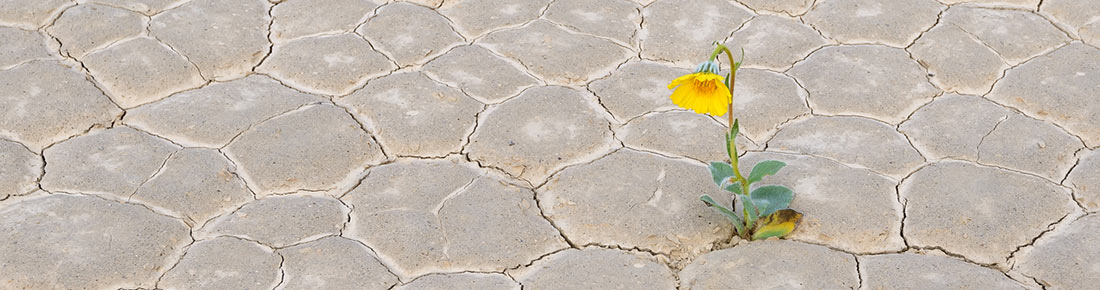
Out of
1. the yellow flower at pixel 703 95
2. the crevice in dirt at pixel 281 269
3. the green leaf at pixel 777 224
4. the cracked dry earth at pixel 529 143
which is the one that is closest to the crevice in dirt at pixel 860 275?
the cracked dry earth at pixel 529 143

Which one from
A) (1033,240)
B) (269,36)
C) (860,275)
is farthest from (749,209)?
(269,36)

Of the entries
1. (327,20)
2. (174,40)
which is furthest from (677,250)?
(174,40)

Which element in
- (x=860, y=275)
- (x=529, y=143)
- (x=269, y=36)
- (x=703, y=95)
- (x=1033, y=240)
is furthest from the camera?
(x=269, y=36)

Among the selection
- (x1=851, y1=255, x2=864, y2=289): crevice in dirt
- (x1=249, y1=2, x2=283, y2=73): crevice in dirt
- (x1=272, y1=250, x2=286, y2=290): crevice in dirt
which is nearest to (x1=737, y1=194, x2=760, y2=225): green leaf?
(x1=851, y1=255, x2=864, y2=289): crevice in dirt

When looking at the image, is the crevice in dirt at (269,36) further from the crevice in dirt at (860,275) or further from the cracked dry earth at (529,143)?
the crevice in dirt at (860,275)

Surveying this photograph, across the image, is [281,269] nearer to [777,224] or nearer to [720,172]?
[720,172]

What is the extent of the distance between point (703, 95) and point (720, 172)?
13.0 inches

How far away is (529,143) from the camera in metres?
2.79

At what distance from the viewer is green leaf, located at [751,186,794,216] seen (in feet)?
7.86

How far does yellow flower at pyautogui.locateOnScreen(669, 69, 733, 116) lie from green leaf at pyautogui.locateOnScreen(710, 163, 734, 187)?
0.30 m

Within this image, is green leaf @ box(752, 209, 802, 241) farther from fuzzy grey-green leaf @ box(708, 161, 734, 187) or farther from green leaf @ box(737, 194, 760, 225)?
fuzzy grey-green leaf @ box(708, 161, 734, 187)

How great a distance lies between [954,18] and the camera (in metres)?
3.44

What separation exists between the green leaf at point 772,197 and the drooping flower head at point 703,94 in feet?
1.26

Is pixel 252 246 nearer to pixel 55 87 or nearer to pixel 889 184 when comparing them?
pixel 55 87
